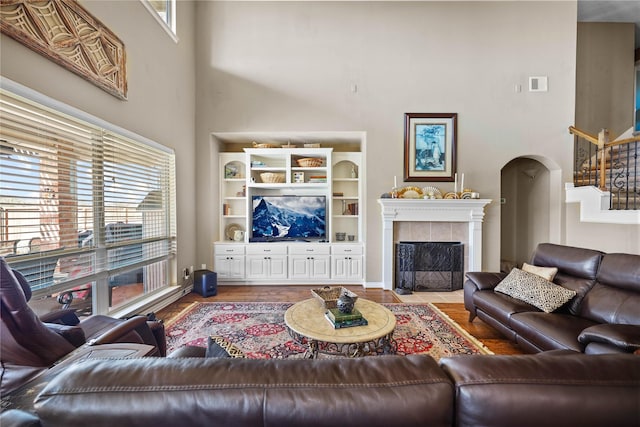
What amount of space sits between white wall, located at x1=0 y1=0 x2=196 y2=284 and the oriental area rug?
1.18m

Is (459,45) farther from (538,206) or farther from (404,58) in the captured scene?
(538,206)

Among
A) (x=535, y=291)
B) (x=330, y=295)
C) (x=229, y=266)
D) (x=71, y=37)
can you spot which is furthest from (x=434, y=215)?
(x=71, y=37)

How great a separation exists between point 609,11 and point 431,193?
516 centimetres

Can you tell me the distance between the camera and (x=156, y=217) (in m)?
3.38

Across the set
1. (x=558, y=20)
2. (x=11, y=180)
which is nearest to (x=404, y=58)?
(x=558, y=20)

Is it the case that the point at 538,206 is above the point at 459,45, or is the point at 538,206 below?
below

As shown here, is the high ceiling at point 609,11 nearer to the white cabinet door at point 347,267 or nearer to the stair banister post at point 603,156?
the stair banister post at point 603,156

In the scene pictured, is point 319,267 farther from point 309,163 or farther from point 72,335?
point 72,335

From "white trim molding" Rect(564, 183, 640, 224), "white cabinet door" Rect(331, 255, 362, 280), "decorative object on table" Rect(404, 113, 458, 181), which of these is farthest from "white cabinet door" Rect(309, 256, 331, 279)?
"white trim molding" Rect(564, 183, 640, 224)

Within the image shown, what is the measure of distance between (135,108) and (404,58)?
393 cm

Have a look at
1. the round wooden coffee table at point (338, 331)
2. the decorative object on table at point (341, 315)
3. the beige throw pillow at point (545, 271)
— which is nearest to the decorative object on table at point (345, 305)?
the decorative object on table at point (341, 315)

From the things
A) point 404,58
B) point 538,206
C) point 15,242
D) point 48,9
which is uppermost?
point 404,58

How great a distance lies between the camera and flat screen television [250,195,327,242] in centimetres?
448

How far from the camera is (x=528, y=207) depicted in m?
4.96
